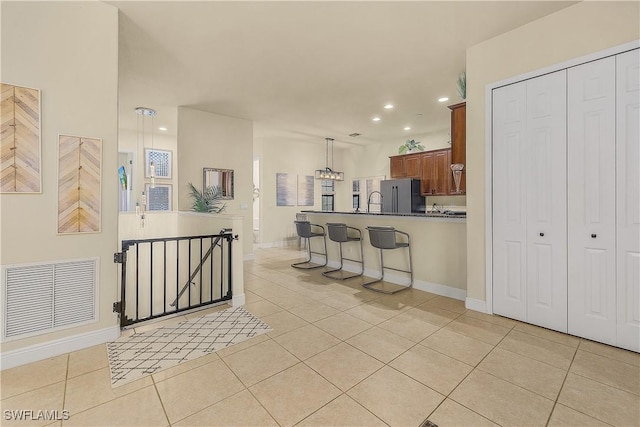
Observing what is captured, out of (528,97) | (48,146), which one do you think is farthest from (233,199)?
(528,97)

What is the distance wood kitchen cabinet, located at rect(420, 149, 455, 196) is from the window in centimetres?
333

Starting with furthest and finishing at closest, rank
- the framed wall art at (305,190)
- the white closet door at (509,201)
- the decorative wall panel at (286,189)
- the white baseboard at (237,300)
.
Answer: the framed wall art at (305,190)
the decorative wall panel at (286,189)
the white baseboard at (237,300)
the white closet door at (509,201)

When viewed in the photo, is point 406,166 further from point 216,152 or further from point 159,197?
point 159,197

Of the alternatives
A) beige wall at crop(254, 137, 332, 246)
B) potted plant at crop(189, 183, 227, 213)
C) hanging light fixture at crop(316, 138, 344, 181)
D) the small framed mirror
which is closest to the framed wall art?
beige wall at crop(254, 137, 332, 246)

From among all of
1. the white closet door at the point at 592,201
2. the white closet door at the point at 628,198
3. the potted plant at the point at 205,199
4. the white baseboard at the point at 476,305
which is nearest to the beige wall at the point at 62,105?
the potted plant at the point at 205,199

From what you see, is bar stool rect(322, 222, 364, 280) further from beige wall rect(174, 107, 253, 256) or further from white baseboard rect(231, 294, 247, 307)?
beige wall rect(174, 107, 253, 256)

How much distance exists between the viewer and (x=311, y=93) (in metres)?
4.81

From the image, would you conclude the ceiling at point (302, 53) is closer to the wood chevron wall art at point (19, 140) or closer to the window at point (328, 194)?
the wood chevron wall art at point (19, 140)

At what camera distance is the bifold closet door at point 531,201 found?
2672 mm

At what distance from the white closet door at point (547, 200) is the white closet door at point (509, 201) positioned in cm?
6

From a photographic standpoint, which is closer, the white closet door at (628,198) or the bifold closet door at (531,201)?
the white closet door at (628,198)

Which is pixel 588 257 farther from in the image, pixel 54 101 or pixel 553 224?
pixel 54 101

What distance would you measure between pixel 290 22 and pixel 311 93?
6.25 feet

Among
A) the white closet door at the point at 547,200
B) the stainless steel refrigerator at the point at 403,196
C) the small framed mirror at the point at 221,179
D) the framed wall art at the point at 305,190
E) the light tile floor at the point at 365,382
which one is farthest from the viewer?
the framed wall art at the point at 305,190
